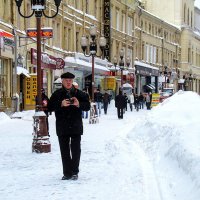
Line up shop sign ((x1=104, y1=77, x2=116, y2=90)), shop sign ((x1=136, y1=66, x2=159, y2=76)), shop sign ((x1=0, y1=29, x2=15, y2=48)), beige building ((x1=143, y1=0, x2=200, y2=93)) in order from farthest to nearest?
1. beige building ((x1=143, y1=0, x2=200, y2=93))
2. shop sign ((x1=136, y1=66, x2=159, y2=76))
3. shop sign ((x1=104, y1=77, x2=116, y2=90))
4. shop sign ((x1=0, y1=29, x2=15, y2=48))

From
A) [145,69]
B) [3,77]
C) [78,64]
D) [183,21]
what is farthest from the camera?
Result: [183,21]

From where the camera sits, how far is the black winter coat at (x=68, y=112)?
862 centimetres

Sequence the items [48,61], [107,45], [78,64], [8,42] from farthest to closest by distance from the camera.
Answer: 1. [107,45]
2. [78,64]
3. [48,61]
4. [8,42]

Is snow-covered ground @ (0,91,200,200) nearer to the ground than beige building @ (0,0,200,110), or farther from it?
nearer to the ground

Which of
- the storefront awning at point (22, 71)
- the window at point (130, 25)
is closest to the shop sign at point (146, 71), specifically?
the window at point (130, 25)

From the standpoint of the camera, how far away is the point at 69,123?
8.64m

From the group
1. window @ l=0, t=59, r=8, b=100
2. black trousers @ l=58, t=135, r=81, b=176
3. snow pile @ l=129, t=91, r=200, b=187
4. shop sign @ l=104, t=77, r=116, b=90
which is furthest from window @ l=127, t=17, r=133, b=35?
black trousers @ l=58, t=135, r=81, b=176

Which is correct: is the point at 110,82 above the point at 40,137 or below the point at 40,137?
above

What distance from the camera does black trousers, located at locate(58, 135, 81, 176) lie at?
8.66 meters

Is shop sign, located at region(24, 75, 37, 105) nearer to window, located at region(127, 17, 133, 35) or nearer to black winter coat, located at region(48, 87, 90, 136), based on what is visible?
black winter coat, located at region(48, 87, 90, 136)

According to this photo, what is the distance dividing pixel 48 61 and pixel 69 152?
84.2 ft

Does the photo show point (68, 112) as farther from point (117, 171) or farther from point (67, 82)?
point (117, 171)

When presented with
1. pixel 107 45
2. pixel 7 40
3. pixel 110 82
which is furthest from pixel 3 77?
pixel 107 45

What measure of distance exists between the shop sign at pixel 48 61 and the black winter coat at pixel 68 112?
2300cm
